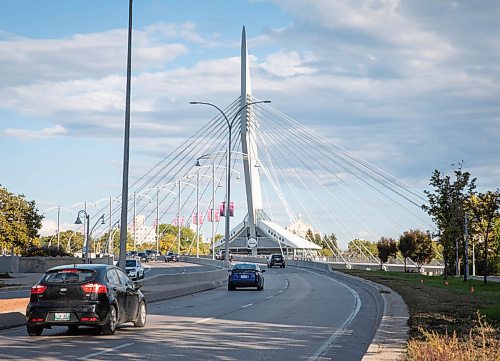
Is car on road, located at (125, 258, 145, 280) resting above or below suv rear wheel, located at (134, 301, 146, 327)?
above

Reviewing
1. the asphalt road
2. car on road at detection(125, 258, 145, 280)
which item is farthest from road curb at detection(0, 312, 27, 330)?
car on road at detection(125, 258, 145, 280)

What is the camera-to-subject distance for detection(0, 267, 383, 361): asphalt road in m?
14.9

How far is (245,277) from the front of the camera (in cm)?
4331

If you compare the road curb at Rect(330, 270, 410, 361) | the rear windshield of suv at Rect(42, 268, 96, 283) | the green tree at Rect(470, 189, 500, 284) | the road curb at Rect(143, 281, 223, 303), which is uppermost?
the green tree at Rect(470, 189, 500, 284)

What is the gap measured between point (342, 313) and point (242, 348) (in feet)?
34.9

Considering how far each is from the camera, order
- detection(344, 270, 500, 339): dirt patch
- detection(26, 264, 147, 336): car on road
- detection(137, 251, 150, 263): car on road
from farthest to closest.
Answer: detection(137, 251, 150, 263): car on road < detection(26, 264, 147, 336): car on road < detection(344, 270, 500, 339): dirt patch

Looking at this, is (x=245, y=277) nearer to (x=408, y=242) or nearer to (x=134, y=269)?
(x=134, y=269)

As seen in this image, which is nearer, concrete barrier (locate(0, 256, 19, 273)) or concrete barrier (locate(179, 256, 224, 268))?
concrete barrier (locate(0, 256, 19, 273))

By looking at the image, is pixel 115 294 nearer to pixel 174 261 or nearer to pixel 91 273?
pixel 91 273

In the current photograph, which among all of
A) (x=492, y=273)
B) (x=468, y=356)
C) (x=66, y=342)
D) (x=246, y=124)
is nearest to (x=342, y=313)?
(x=66, y=342)

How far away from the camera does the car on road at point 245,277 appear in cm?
4322

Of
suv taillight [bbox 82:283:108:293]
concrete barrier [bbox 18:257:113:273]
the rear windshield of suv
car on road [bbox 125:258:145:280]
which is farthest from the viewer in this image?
concrete barrier [bbox 18:257:113:273]

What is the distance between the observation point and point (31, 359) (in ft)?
45.8

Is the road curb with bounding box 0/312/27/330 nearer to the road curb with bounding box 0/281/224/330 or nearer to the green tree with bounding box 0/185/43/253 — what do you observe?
the road curb with bounding box 0/281/224/330
